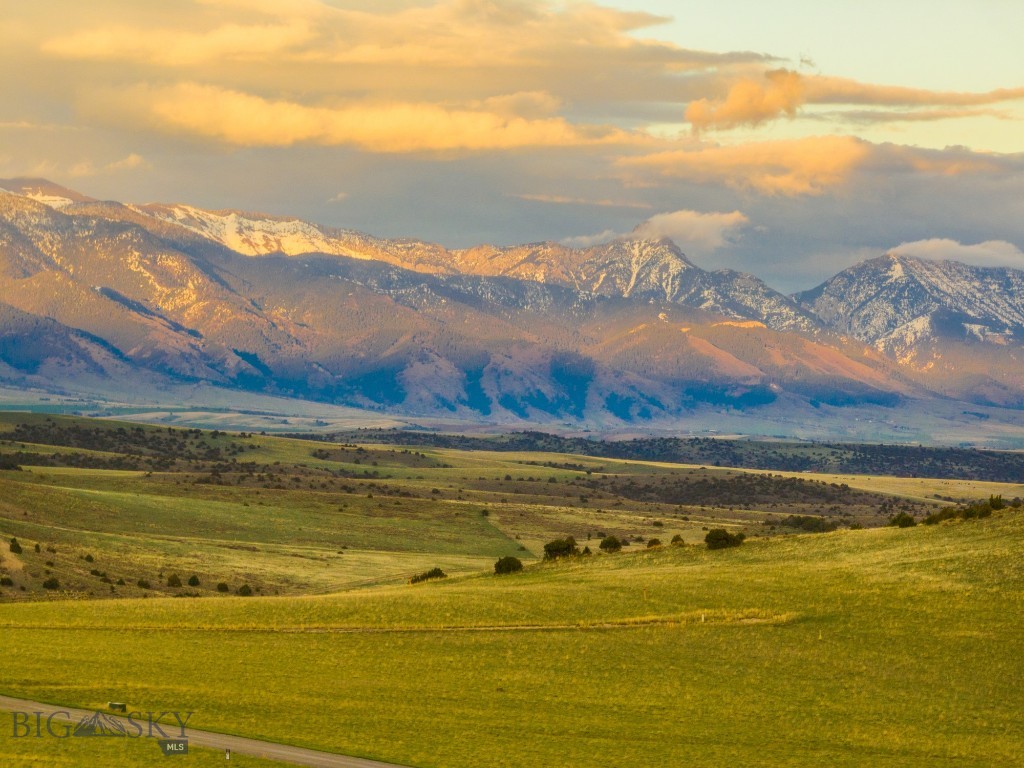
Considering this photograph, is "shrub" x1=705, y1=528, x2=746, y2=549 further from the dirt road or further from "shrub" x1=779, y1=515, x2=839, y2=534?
"shrub" x1=779, y1=515, x2=839, y2=534

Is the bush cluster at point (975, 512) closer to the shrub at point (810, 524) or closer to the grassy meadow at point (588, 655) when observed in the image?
the grassy meadow at point (588, 655)

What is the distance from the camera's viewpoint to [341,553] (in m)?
114

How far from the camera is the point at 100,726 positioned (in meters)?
38.3

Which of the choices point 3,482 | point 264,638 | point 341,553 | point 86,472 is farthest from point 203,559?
point 86,472

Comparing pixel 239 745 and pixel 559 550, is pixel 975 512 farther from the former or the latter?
pixel 239 745

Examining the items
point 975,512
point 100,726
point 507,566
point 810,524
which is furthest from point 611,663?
point 810,524

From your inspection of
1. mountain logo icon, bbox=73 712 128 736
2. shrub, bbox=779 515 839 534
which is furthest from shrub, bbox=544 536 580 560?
shrub, bbox=779 515 839 534

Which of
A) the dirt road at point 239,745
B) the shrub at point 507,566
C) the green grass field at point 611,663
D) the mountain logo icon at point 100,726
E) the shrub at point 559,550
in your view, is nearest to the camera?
the dirt road at point 239,745

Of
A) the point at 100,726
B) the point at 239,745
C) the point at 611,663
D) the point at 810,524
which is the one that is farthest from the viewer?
the point at 810,524

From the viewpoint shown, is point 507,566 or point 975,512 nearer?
point 975,512

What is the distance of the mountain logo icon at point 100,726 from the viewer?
37.8 meters

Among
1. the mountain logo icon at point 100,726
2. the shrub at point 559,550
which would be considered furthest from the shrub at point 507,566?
the mountain logo icon at point 100,726

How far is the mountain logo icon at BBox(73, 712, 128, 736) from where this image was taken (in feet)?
124

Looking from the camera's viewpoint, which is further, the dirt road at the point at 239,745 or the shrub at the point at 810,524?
the shrub at the point at 810,524
